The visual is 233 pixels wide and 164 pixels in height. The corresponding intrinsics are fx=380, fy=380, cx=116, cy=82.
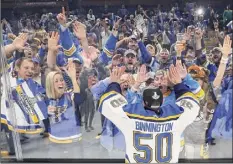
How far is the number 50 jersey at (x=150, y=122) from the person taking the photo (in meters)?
2.18

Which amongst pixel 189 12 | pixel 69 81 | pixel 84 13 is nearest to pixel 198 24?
pixel 189 12

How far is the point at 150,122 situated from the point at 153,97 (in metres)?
0.14

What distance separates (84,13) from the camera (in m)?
2.13

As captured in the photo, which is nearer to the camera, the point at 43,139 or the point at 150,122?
the point at 150,122

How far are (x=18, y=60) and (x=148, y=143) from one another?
891 mm

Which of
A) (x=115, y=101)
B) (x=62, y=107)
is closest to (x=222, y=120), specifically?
(x=115, y=101)

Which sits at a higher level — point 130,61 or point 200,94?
point 130,61

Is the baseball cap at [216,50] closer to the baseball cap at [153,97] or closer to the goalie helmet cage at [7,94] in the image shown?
the baseball cap at [153,97]

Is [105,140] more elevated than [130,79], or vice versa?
[130,79]

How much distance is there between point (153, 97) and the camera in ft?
7.11

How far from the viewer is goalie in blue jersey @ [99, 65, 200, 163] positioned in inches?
85.7

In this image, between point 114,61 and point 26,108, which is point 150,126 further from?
point 26,108

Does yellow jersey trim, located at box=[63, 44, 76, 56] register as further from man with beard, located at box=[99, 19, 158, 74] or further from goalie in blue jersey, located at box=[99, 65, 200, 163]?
goalie in blue jersey, located at box=[99, 65, 200, 163]

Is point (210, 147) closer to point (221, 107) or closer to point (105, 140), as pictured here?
point (221, 107)
